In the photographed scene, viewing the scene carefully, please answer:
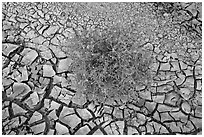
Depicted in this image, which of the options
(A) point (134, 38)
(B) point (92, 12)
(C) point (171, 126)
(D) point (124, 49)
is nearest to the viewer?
(C) point (171, 126)

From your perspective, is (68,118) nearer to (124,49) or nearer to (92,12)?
(124,49)

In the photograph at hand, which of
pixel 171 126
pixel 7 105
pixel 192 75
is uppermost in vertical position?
pixel 192 75

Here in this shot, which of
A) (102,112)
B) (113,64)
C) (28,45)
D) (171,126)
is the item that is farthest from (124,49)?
(28,45)

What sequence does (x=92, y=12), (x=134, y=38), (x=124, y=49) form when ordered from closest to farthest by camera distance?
(x=124, y=49)
(x=134, y=38)
(x=92, y=12)

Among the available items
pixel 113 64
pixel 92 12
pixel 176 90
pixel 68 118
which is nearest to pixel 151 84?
pixel 176 90

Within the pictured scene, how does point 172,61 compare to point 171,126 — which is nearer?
point 171,126

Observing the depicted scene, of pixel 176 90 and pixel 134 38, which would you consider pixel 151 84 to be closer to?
pixel 176 90

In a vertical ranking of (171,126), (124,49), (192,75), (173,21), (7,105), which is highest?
(173,21)

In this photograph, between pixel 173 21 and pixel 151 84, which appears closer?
pixel 151 84

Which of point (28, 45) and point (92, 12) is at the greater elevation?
point (92, 12)
